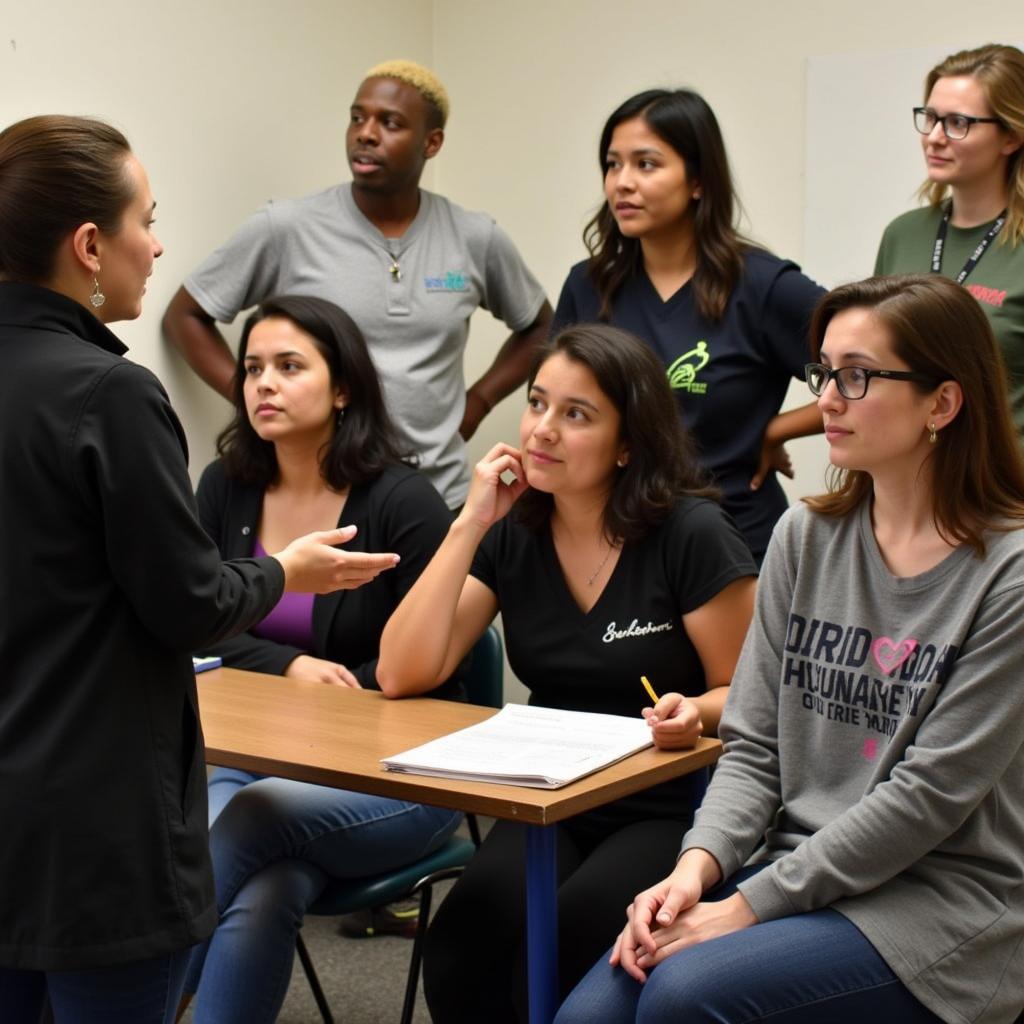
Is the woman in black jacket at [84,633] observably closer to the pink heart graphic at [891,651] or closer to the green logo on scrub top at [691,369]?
the pink heart graphic at [891,651]

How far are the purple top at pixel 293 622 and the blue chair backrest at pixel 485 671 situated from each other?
1.08 ft

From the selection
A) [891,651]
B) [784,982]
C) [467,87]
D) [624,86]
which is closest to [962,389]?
[891,651]

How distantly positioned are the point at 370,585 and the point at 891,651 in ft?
4.01

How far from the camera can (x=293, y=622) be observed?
2773 millimetres

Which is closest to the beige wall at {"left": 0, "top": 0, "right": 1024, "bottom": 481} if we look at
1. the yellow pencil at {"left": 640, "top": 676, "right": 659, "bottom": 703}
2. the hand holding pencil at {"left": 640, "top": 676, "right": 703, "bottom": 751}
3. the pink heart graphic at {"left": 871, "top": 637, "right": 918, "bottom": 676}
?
the yellow pencil at {"left": 640, "top": 676, "right": 659, "bottom": 703}

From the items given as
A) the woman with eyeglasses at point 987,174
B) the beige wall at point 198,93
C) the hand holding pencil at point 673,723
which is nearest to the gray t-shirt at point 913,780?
the hand holding pencil at point 673,723

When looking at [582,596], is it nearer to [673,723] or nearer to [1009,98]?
[673,723]

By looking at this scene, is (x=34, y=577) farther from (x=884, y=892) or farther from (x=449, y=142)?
(x=449, y=142)

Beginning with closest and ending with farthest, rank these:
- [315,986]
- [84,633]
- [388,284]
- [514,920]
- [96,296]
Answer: [84,633], [96,296], [514,920], [315,986], [388,284]

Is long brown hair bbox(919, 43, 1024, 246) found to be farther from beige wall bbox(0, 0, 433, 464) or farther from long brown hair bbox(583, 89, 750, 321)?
beige wall bbox(0, 0, 433, 464)

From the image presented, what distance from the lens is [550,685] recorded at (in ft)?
7.77

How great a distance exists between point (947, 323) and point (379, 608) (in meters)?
1.32

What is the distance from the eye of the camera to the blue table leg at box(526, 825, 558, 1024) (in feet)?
6.03

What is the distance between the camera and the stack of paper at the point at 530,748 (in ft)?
6.09
